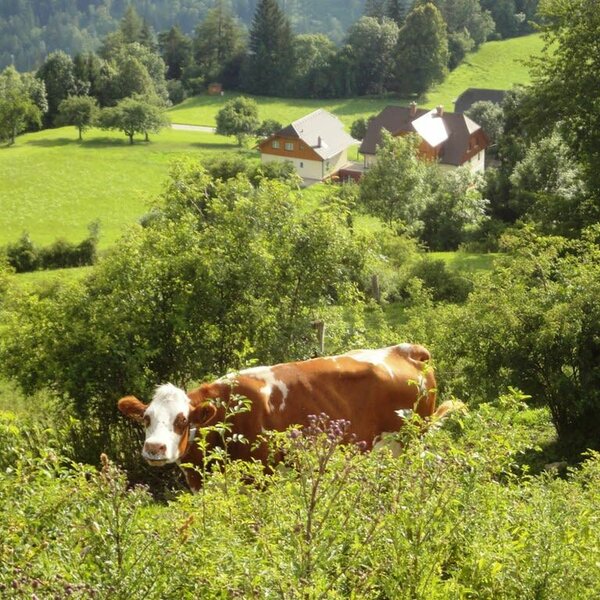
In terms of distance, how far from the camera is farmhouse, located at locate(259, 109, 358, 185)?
77875 mm

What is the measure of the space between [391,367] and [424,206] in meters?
30.7

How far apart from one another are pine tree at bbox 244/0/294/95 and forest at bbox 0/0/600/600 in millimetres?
78690

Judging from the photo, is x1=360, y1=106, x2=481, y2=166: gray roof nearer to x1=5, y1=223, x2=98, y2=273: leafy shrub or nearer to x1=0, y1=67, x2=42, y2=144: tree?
x1=5, y1=223, x2=98, y2=273: leafy shrub

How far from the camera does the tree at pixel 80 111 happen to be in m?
84.1

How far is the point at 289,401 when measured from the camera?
9.92 metres

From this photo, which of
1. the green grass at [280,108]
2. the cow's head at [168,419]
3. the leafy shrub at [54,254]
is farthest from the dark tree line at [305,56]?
the cow's head at [168,419]

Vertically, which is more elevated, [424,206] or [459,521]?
[459,521]

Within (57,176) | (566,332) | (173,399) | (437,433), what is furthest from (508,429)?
(57,176)

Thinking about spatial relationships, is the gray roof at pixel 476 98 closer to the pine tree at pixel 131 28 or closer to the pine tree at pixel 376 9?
the pine tree at pixel 376 9

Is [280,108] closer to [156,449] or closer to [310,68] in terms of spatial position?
[310,68]

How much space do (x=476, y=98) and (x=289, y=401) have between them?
84.9 m

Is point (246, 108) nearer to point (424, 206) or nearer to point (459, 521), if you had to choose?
point (424, 206)

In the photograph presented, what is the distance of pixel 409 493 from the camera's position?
5035mm

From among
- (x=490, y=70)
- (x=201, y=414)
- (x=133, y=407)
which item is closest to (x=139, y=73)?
(x=490, y=70)
